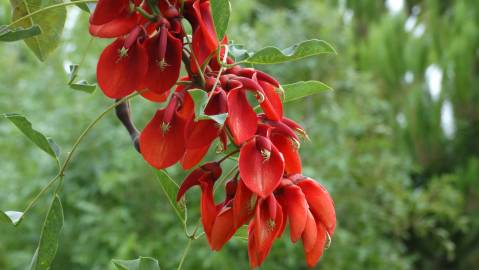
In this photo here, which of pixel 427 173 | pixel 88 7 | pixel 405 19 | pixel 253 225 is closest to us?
pixel 253 225

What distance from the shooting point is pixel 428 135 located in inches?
184

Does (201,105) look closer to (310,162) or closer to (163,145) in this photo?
(163,145)

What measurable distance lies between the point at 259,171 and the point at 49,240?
0.15 metres

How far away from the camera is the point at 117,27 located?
0.42 metres

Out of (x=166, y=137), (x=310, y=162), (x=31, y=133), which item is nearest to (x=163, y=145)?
(x=166, y=137)

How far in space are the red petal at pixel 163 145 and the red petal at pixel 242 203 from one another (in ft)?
0.17

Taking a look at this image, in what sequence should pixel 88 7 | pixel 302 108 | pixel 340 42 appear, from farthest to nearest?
pixel 340 42, pixel 302 108, pixel 88 7

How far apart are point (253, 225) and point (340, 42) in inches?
121

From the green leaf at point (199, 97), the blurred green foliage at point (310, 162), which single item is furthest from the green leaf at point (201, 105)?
the blurred green foliage at point (310, 162)

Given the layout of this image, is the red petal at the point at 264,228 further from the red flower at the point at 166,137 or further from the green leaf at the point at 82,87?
the green leaf at the point at 82,87

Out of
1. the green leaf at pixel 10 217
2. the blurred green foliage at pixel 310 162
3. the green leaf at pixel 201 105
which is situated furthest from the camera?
the blurred green foliage at pixel 310 162

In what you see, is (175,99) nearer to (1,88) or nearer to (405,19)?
(1,88)

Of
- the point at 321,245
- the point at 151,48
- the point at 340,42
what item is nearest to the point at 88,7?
the point at 151,48

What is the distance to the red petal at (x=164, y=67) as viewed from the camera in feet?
1.33
